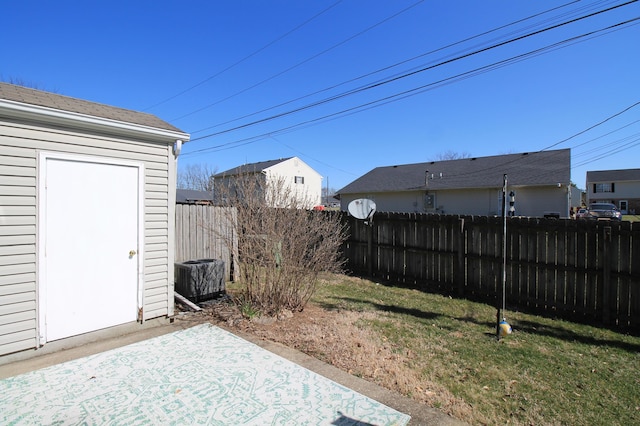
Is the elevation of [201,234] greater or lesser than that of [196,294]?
greater

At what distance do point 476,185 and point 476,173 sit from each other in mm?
1735

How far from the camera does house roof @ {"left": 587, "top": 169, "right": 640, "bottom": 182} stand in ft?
130

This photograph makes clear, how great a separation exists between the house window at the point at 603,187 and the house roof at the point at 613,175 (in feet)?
1.79

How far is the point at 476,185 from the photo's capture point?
795 inches

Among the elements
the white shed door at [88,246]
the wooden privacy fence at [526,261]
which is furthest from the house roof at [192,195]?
the white shed door at [88,246]

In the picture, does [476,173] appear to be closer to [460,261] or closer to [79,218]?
[460,261]

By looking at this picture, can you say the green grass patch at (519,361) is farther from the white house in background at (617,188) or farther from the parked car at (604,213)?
the white house in background at (617,188)

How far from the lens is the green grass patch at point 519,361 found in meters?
2.70

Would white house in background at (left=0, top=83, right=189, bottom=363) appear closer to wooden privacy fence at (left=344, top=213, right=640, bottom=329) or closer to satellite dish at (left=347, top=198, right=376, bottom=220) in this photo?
satellite dish at (left=347, top=198, right=376, bottom=220)

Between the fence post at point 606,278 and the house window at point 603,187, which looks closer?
the fence post at point 606,278

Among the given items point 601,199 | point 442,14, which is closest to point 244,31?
point 442,14

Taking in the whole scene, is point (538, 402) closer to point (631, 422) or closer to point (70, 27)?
point (631, 422)

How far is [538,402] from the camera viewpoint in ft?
9.14

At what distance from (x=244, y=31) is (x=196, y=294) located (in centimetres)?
1034
